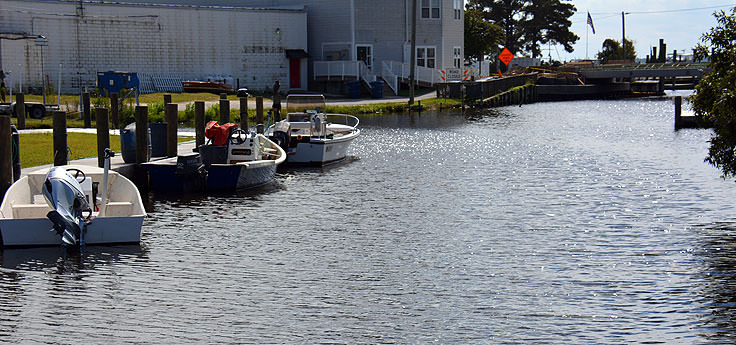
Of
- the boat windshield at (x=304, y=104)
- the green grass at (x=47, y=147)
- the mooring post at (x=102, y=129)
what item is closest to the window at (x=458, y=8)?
the boat windshield at (x=304, y=104)

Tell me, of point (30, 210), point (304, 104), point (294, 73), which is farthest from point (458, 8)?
point (30, 210)

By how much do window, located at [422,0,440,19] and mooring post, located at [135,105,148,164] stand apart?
45559 millimetres

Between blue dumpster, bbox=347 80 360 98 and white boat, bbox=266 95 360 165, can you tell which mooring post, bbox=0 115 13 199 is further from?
blue dumpster, bbox=347 80 360 98

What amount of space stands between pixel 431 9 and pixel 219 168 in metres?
46.0

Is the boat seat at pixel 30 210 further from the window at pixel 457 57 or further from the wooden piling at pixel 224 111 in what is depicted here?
the window at pixel 457 57

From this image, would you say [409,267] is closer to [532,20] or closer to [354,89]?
[354,89]

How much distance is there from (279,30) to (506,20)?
56856 mm

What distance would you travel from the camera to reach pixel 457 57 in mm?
72688

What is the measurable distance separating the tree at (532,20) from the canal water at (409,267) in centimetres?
8632

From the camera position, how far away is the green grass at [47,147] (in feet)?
81.3

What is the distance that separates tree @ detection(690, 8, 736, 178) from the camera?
62.0 feet

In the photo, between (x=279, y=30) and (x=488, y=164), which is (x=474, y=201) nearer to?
(x=488, y=164)

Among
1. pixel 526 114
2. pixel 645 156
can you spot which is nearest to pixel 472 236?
pixel 645 156

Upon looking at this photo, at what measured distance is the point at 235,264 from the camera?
17188 mm
